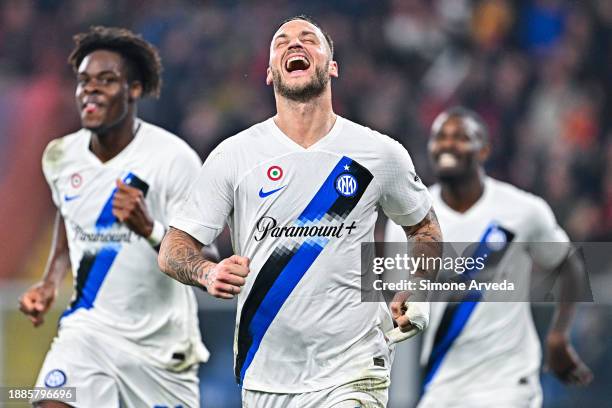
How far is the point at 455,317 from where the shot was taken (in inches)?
320

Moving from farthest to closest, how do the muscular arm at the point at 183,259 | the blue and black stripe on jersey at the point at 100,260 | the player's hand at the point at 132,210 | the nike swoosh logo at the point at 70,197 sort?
the nike swoosh logo at the point at 70,197, the blue and black stripe on jersey at the point at 100,260, the player's hand at the point at 132,210, the muscular arm at the point at 183,259

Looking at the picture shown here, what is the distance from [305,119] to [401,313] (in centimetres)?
98

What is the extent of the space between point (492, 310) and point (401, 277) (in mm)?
2130

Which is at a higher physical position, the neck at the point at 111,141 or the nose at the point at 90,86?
the nose at the point at 90,86

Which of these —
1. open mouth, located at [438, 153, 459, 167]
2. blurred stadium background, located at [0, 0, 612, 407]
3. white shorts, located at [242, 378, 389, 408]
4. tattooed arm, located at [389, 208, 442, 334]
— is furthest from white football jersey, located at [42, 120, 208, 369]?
blurred stadium background, located at [0, 0, 612, 407]

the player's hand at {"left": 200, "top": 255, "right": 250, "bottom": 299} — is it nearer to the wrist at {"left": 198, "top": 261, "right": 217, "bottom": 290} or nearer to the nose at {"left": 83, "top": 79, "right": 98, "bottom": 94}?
the wrist at {"left": 198, "top": 261, "right": 217, "bottom": 290}

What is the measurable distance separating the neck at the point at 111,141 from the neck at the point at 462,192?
2.28 metres

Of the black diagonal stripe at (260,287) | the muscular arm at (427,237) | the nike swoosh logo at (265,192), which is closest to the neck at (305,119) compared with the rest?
the nike swoosh logo at (265,192)

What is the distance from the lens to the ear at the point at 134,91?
745 centimetres

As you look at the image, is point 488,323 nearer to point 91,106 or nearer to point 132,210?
point 132,210

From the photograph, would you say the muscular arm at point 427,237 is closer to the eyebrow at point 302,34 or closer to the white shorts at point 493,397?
the eyebrow at point 302,34

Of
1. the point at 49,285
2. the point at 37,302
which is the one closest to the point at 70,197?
the point at 49,285

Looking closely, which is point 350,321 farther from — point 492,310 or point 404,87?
point 404,87

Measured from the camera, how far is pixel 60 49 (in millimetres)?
13633
